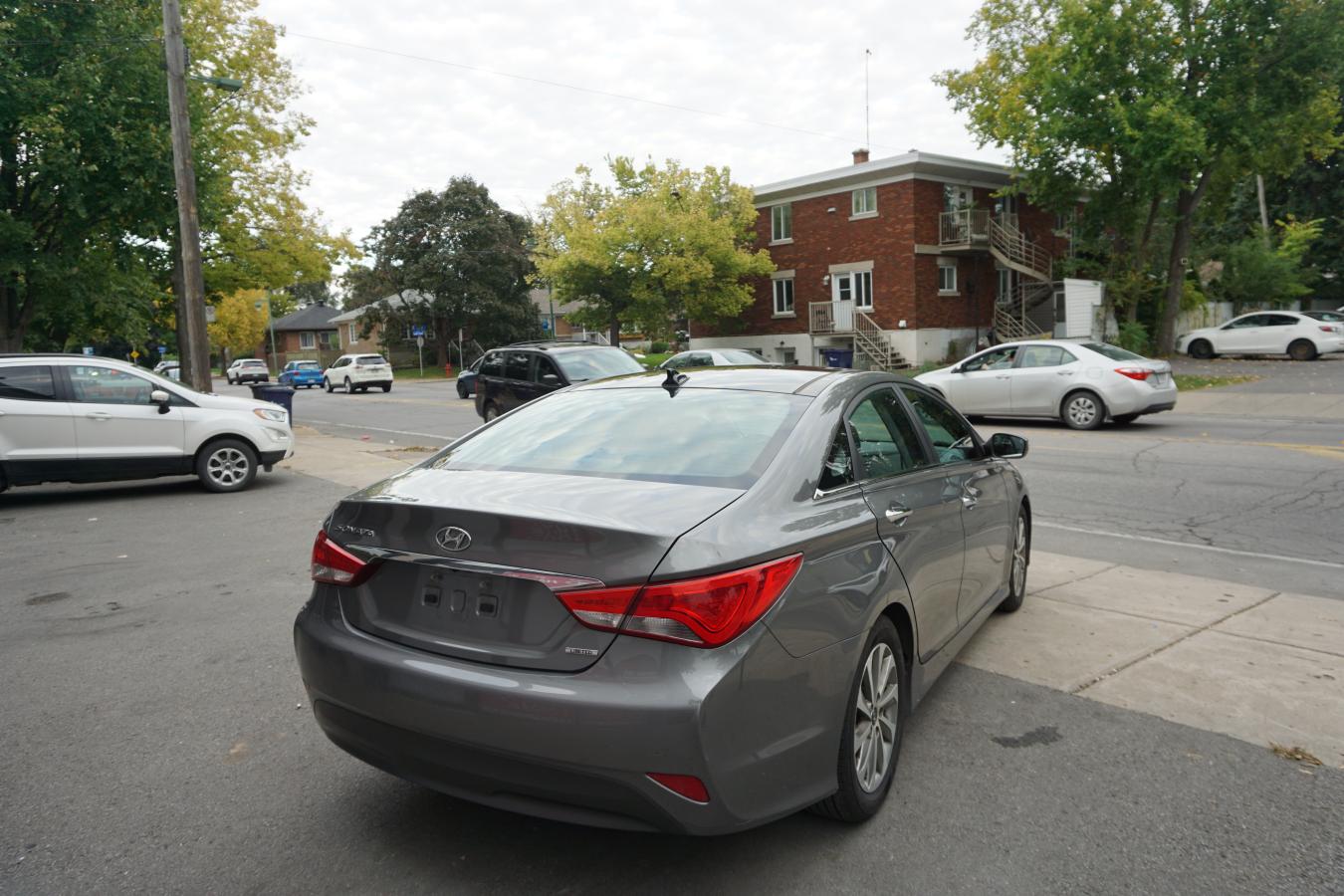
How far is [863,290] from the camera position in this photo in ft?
120

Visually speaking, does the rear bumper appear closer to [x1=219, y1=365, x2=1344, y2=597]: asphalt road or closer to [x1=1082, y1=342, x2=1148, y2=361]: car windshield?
[x1=219, y1=365, x2=1344, y2=597]: asphalt road

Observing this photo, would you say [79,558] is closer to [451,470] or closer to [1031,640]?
[451,470]

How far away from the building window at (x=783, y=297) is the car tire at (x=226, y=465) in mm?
31119

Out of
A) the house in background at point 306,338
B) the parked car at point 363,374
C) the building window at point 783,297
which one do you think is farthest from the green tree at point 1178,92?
the house in background at point 306,338

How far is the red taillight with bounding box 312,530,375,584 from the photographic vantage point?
3.01m

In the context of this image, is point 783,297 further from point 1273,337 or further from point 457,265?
point 457,265

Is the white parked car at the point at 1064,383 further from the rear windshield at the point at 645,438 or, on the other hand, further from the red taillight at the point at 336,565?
the red taillight at the point at 336,565

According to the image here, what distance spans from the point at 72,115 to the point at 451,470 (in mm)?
17239

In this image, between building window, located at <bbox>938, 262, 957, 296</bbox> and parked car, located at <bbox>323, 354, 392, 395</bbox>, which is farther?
parked car, located at <bbox>323, 354, 392, 395</bbox>

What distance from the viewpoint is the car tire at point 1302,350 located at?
29.1 m

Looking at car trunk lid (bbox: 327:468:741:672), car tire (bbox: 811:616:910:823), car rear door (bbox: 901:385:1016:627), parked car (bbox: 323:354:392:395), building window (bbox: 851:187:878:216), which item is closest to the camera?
car trunk lid (bbox: 327:468:741:672)

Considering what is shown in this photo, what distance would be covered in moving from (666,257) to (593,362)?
939 inches

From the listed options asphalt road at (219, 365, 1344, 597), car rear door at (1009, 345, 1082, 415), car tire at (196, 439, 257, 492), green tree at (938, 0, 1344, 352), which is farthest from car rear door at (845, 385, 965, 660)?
green tree at (938, 0, 1344, 352)

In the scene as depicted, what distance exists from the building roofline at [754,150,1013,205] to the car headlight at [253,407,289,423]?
27599 mm
